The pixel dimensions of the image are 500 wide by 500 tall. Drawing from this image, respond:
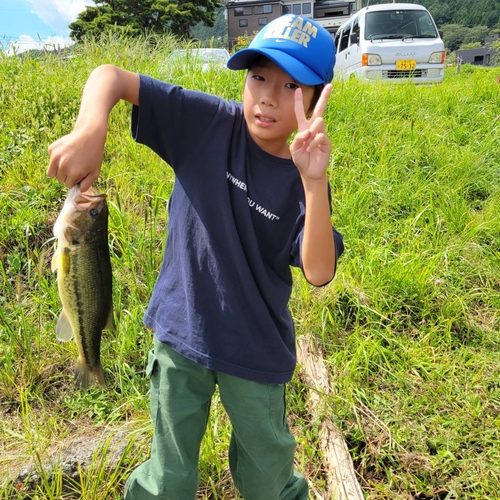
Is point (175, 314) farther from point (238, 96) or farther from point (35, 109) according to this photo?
point (238, 96)

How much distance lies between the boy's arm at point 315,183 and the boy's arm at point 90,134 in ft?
1.81

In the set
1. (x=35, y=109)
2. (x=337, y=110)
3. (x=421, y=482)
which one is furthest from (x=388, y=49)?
(x=421, y=482)

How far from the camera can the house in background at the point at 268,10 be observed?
Answer: 42.8m

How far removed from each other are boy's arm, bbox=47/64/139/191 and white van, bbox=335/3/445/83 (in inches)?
295

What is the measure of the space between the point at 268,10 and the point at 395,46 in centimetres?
3978

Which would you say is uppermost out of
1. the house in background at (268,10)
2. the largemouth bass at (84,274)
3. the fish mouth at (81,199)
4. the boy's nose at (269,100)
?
the house in background at (268,10)

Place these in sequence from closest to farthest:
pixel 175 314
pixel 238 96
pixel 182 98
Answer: pixel 182 98 → pixel 175 314 → pixel 238 96

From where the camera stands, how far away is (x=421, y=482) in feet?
7.25

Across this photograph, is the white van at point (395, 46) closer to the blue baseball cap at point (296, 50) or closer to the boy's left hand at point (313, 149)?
the blue baseball cap at point (296, 50)

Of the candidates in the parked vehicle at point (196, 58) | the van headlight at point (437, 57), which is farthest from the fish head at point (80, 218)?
the van headlight at point (437, 57)

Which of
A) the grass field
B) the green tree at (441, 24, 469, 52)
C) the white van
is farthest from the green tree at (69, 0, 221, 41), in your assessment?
the green tree at (441, 24, 469, 52)

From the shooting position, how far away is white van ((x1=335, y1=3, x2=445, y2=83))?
888cm

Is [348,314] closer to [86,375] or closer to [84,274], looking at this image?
[86,375]

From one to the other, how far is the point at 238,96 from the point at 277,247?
400 centimetres
